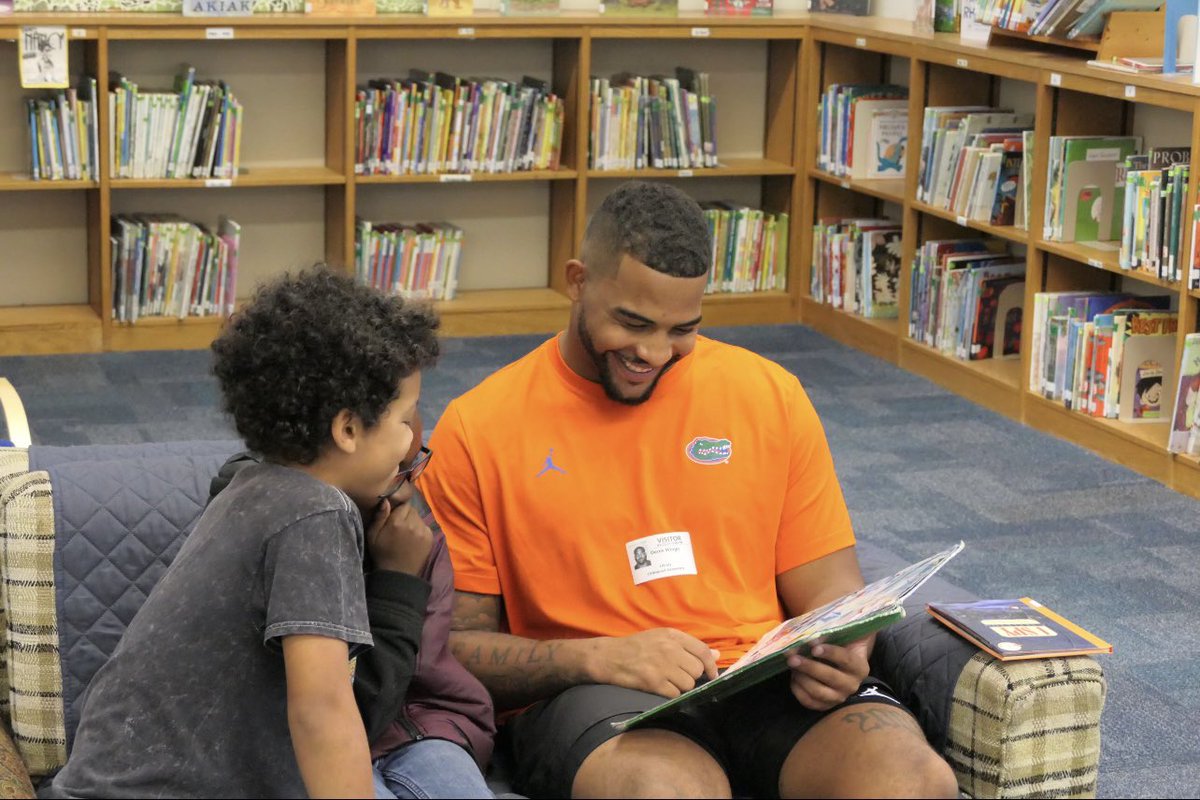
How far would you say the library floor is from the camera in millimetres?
3221

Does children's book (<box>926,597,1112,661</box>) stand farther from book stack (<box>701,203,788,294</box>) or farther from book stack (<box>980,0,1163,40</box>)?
book stack (<box>701,203,788,294</box>)

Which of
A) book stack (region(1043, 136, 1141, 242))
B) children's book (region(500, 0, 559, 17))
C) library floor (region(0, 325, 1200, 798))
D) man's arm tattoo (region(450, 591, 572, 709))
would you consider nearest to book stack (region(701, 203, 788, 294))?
library floor (region(0, 325, 1200, 798))

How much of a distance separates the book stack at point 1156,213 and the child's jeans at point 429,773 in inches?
118

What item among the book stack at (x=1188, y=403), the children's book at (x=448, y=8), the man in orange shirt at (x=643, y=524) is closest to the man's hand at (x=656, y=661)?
the man in orange shirt at (x=643, y=524)

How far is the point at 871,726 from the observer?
1.95 metres

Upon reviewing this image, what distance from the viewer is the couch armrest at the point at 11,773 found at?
184 centimetres

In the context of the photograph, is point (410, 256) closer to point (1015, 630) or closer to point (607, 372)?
point (607, 372)

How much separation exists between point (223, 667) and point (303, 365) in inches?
13.1

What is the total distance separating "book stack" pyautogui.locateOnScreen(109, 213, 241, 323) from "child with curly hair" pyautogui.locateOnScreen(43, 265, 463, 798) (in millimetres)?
3947

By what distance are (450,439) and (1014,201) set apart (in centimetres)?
346

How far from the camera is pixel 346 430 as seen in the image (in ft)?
5.86

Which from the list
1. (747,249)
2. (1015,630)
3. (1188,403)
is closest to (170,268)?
(747,249)

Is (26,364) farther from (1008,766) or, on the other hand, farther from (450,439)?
(1008,766)

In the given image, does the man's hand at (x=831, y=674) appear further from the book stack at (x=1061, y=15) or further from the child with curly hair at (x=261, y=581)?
the book stack at (x=1061, y=15)
